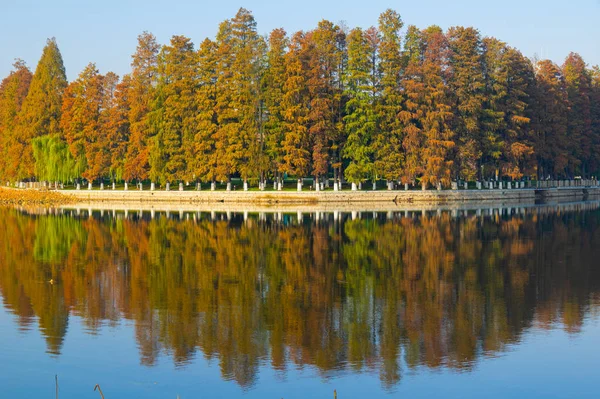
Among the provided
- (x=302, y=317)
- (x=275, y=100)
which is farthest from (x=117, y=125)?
(x=302, y=317)

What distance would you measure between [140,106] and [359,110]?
24709 mm

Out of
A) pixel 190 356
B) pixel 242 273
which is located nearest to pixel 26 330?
pixel 190 356

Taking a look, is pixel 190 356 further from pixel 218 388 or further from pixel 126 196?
pixel 126 196

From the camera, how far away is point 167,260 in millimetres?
33062

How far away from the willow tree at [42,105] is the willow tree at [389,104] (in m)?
41.8

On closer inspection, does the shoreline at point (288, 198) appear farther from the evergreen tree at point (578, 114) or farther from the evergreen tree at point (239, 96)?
the evergreen tree at point (578, 114)

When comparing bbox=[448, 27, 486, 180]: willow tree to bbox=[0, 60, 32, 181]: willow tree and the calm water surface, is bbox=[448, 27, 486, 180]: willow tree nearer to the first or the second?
the calm water surface

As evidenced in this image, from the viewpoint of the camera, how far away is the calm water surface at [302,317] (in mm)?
15750

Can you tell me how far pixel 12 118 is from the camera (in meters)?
103

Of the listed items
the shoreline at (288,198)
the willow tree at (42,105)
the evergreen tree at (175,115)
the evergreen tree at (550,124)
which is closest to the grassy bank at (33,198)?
the shoreline at (288,198)

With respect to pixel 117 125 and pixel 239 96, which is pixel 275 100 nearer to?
pixel 239 96

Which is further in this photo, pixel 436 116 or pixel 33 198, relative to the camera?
pixel 33 198

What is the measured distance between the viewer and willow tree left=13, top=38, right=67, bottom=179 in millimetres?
94938

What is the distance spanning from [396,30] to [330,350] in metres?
67.5
